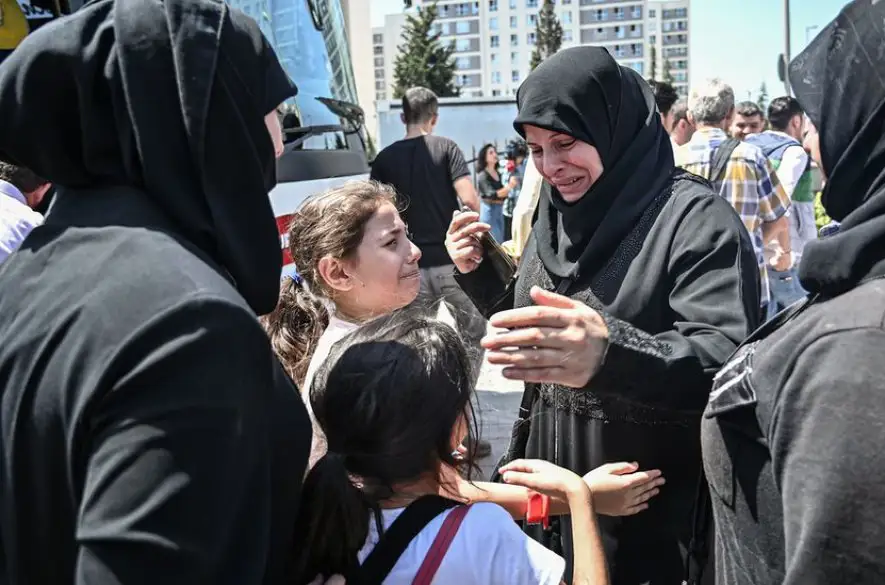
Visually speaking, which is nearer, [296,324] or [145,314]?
[145,314]

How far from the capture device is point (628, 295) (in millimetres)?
1970

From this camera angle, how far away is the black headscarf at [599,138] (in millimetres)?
2076

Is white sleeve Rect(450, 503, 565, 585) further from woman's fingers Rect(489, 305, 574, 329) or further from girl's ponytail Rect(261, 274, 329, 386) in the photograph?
girl's ponytail Rect(261, 274, 329, 386)

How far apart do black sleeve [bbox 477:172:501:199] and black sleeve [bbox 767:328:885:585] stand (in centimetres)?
988

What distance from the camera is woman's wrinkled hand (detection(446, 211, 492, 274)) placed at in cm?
248

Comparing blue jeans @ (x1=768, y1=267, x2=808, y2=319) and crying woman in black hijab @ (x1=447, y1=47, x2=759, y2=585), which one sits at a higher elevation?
crying woman in black hijab @ (x1=447, y1=47, x2=759, y2=585)

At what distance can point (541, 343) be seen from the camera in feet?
4.86

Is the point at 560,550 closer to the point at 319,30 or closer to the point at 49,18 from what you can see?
the point at 49,18

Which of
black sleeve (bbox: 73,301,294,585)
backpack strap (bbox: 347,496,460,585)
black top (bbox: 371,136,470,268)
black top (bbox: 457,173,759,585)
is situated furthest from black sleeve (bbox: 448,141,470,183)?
black sleeve (bbox: 73,301,294,585)

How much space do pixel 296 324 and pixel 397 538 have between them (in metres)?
1.17

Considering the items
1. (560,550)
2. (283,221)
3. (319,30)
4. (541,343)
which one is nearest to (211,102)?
(541,343)

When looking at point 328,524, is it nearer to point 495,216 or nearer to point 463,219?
point 463,219

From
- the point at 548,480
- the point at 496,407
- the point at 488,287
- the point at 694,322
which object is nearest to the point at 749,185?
the point at 496,407

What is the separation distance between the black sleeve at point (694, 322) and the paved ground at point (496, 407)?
8.09ft
